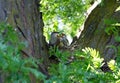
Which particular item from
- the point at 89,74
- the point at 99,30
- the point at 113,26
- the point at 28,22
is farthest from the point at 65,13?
the point at 89,74

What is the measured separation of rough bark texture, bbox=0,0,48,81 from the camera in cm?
188

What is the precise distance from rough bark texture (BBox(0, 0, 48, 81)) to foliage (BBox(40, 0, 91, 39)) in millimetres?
786

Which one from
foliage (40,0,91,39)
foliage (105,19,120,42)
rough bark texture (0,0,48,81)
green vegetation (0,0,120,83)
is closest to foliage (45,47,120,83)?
green vegetation (0,0,120,83)

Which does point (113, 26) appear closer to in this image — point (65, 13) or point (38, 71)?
point (38, 71)

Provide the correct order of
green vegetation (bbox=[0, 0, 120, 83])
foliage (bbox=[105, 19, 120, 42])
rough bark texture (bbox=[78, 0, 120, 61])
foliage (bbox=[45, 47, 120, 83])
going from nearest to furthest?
green vegetation (bbox=[0, 0, 120, 83]) < foliage (bbox=[45, 47, 120, 83]) < foliage (bbox=[105, 19, 120, 42]) < rough bark texture (bbox=[78, 0, 120, 61])

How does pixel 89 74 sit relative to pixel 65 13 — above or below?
below

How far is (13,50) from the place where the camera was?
98cm

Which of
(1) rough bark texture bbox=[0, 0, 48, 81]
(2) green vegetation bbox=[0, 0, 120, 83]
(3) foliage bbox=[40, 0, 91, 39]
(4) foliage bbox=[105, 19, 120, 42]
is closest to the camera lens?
(2) green vegetation bbox=[0, 0, 120, 83]

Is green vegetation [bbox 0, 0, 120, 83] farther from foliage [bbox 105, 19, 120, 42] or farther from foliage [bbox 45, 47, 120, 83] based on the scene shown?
foliage [bbox 105, 19, 120, 42]

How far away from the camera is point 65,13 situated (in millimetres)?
3111

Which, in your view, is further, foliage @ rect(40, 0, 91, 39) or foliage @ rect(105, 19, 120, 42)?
foliage @ rect(40, 0, 91, 39)

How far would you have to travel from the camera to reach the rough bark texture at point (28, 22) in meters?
1.88

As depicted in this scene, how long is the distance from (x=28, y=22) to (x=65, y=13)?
1152 millimetres

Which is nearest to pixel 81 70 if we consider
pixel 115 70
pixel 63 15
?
pixel 115 70
